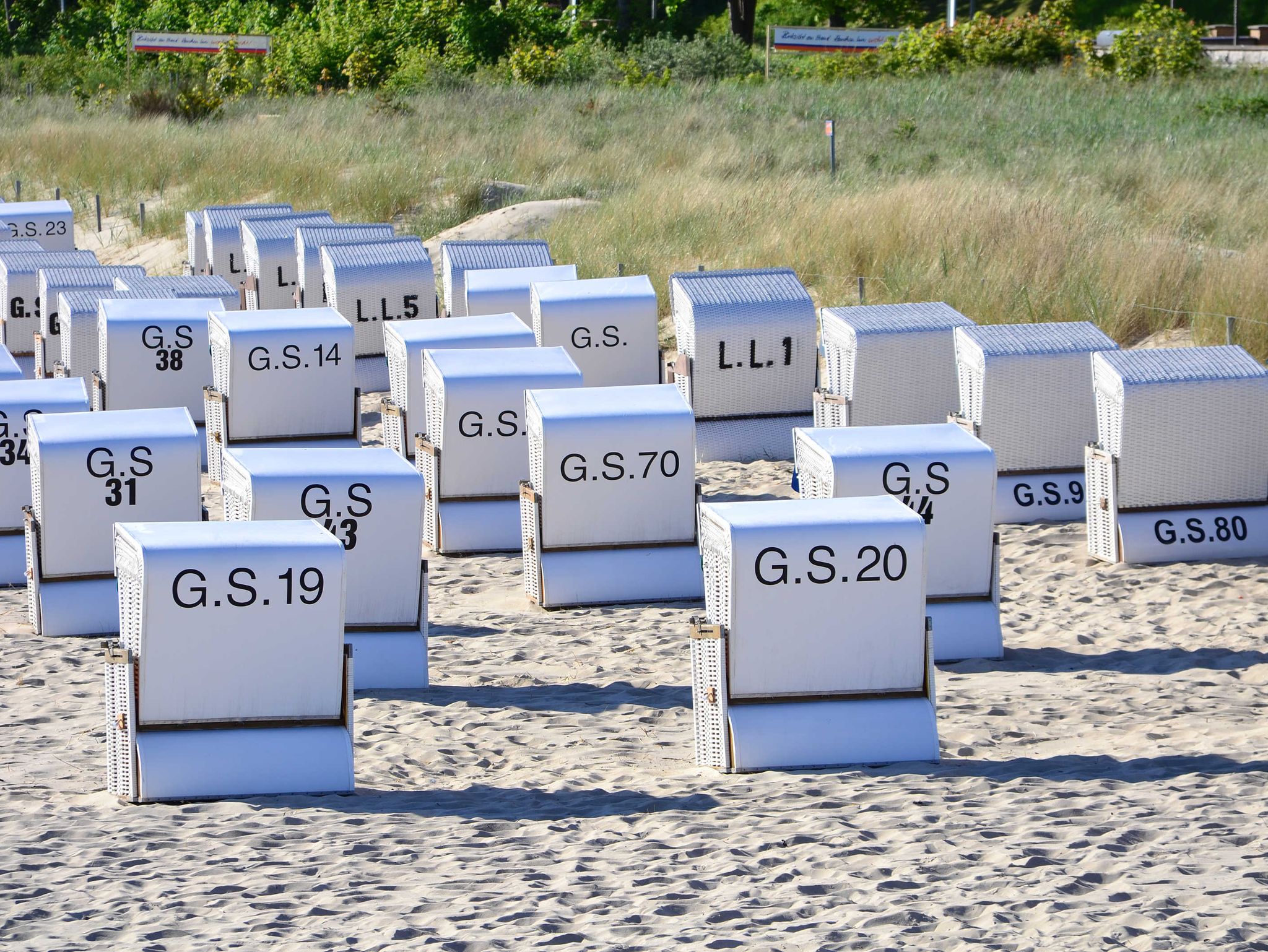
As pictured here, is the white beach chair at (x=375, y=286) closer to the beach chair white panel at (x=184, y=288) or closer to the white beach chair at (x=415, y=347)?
the beach chair white panel at (x=184, y=288)

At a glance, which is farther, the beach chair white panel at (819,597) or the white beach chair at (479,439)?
the white beach chair at (479,439)

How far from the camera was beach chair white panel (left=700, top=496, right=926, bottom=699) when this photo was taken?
252 inches

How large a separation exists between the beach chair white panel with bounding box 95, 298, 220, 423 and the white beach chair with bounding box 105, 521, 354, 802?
21.1ft

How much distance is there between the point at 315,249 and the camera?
16.0 metres

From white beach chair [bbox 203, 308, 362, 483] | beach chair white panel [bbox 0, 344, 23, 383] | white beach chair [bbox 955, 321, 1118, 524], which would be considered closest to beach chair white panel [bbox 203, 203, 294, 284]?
white beach chair [bbox 203, 308, 362, 483]

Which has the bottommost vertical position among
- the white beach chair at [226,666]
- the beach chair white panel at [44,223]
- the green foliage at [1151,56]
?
the white beach chair at [226,666]

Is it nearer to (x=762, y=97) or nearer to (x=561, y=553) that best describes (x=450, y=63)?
(x=762, y=97)

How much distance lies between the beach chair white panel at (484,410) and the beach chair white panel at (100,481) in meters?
1.73

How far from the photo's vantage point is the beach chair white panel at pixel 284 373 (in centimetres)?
1135

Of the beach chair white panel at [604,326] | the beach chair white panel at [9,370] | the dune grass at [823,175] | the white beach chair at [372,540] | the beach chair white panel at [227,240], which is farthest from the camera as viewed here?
the beach chair white panel at [227,240]

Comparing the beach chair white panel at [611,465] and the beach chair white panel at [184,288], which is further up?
the beach chair white panel at [184,288]

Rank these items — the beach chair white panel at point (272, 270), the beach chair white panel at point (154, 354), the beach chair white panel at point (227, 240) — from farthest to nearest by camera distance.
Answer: the beach chair white panel at point (227, 240), the beach chair white panel at point (272, 270), the beach chair white panel at point (154, 354)

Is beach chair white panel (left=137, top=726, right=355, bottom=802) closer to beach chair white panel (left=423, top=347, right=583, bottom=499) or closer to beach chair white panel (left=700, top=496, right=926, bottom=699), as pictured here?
beach chair white panel (left=700, top=496, right=926, bottom=699)

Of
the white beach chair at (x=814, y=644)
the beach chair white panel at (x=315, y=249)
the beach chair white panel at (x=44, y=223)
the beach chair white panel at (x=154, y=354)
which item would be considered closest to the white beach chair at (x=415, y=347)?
the beach chair white panel at (x=154, y=354)
